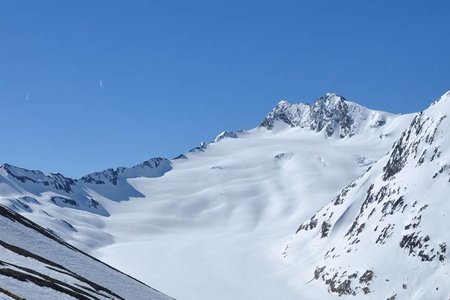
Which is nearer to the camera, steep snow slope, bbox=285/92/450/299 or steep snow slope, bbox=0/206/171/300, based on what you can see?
steep snow slope, bbox=0/206/171/300

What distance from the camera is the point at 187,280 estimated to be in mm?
129125

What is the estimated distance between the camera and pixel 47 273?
36688 millimetres

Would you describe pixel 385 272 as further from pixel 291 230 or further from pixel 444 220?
pixel 291 230

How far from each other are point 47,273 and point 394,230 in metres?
79.5

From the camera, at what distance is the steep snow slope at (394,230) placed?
92.8 m

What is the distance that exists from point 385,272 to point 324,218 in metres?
46.5

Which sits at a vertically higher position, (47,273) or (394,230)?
(394,230)

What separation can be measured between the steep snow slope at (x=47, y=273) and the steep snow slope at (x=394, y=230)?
1982 inches

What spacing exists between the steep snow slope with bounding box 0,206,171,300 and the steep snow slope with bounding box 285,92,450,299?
50.3 m

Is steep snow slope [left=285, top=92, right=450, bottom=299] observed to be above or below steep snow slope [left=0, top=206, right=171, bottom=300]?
above

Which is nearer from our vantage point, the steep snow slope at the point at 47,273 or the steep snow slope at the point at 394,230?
the steep snow slope at the point at 47,273

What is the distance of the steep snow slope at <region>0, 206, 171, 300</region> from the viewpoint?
1205 inches

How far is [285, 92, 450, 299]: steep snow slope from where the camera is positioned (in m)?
92.8

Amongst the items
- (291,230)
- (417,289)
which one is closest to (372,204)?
(417,289)
